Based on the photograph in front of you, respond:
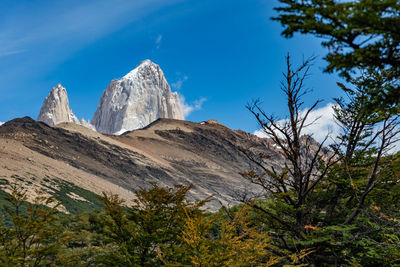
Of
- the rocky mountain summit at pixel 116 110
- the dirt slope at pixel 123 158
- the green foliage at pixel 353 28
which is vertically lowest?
the green foliage at pixel 353 28

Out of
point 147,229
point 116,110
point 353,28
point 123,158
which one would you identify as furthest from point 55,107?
point 353,28

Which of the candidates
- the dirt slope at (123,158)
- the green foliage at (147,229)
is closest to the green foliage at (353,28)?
the green foliage at (147,229)

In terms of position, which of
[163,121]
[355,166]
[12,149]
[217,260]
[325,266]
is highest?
[163,121]

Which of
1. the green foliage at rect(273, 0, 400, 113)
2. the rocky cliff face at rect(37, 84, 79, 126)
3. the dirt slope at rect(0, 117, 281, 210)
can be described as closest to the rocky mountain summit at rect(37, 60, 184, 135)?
the rocky cliff face at rect(37, 84, 79, 126)

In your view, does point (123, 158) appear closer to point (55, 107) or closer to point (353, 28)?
point (353, 28)

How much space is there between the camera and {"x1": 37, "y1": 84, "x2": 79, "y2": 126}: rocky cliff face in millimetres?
180250

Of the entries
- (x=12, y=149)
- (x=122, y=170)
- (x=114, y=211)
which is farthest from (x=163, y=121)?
(x=114, y=211)

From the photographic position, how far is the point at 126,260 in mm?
6910

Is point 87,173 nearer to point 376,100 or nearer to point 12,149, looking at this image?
point 12,149

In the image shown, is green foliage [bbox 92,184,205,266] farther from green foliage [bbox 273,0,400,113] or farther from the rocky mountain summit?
the rocky mountain summit

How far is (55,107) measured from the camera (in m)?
184

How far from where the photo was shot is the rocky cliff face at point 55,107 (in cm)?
18025

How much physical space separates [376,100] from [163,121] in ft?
442

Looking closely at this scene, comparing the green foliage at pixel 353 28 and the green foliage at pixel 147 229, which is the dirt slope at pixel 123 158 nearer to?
the green foliage at pixel 147 229
